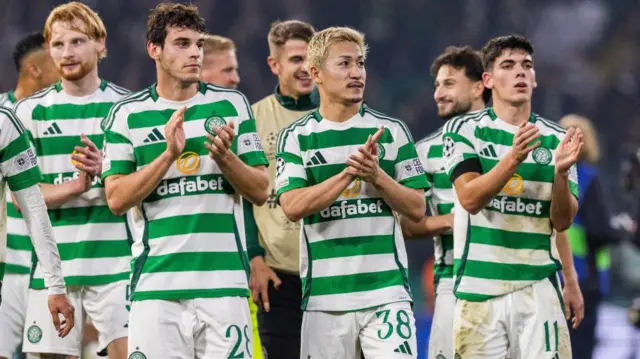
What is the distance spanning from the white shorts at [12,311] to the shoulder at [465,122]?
7.32 ft

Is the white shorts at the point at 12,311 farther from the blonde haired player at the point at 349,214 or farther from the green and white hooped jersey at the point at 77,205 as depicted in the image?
the blonde haired player at the point at 349,214

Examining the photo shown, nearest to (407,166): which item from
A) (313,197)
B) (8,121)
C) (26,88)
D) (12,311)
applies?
(313,197)

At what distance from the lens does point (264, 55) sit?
1190cm

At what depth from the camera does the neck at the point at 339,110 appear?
5402mm

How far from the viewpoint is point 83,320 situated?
19.6ft

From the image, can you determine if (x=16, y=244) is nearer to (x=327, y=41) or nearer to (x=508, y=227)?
(x=327, y=41)

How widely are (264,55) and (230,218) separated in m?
6.97

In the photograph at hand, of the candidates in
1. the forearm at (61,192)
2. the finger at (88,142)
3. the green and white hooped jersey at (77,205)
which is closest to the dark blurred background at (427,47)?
the green and white hooped jersey at (77,205)

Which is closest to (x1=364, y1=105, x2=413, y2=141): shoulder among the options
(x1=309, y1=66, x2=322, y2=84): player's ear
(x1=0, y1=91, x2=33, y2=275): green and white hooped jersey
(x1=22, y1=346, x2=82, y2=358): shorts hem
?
(x1=309, y1=66, x2=322, y2=84): player's ear

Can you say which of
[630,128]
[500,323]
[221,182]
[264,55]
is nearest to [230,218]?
[221,182]

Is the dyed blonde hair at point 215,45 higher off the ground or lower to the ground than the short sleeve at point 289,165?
higher

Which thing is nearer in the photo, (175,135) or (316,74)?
(175,135)

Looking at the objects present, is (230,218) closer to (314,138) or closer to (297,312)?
(314,138)

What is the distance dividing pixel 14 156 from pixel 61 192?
2.12ft
